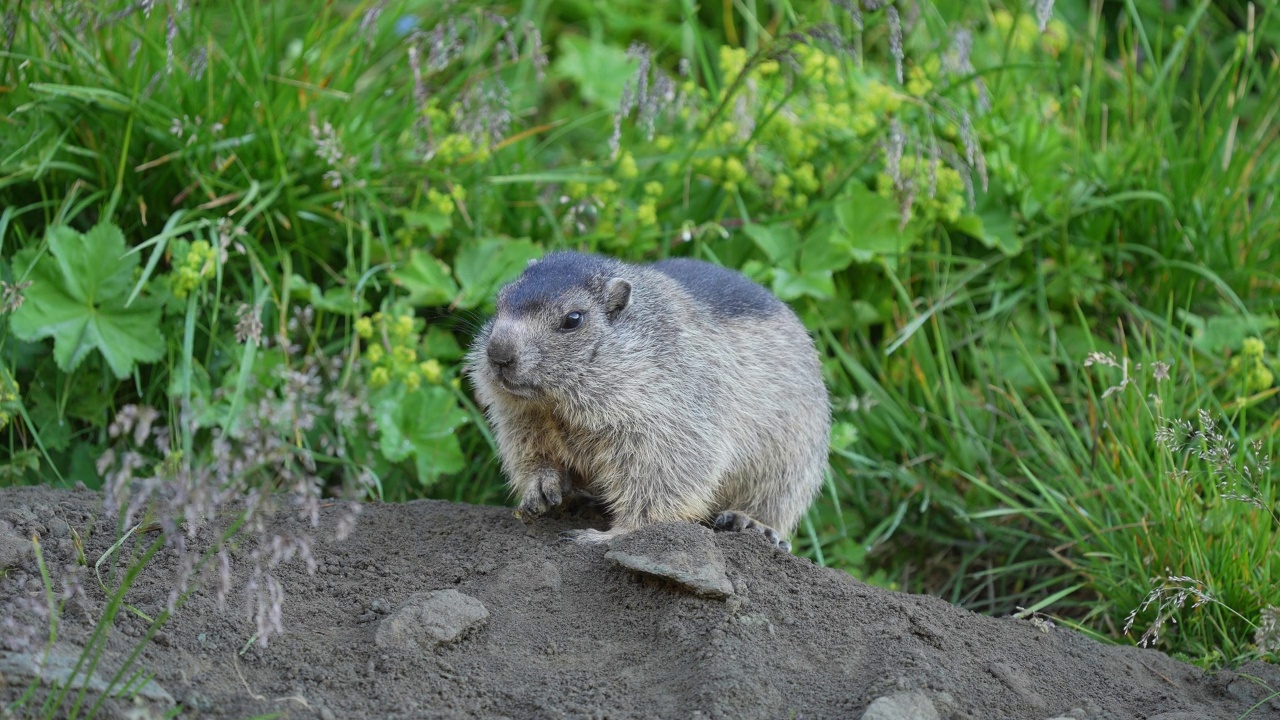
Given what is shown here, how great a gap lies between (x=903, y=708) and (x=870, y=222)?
336cm

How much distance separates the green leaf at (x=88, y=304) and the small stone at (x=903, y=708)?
332cm

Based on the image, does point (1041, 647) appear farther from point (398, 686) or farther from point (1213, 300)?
point (1213, 300)

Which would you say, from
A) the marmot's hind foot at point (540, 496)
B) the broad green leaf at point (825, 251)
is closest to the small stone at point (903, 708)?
the marmot's hind foot at point (540, 496)

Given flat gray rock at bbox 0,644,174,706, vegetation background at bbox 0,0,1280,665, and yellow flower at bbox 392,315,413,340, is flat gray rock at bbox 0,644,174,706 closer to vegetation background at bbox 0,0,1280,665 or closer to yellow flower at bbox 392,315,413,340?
vegetation background at bbox 0,0,1280,665

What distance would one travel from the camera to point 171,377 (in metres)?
5.24

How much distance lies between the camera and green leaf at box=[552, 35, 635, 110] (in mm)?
7719

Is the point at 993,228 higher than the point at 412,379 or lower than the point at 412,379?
higher

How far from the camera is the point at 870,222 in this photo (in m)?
→ 6.23

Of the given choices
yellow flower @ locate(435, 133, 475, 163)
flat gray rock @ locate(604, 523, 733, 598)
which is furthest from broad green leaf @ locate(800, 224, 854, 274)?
flat gray rock @ locate(604, 523, 733, 598)

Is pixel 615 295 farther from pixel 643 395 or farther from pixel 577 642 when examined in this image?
pixel 577 642

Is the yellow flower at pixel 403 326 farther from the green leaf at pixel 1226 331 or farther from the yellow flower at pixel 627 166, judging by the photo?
the green leaf at pixel 1226 331

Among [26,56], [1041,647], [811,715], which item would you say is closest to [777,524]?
[1041,647]

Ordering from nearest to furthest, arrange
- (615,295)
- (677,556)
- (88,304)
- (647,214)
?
(677,556)
(615,295)
(88,304)
(647,214)

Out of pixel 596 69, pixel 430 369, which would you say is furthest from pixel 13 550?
pixel 596 69
